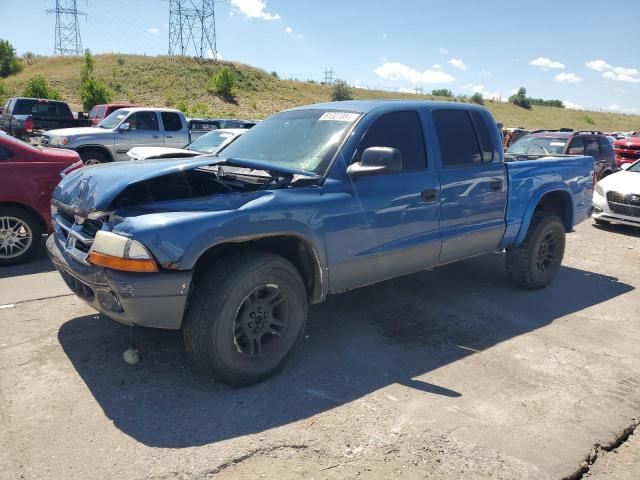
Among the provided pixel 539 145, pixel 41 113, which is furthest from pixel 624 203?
pixel 41 113

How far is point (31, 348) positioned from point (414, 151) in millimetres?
3403

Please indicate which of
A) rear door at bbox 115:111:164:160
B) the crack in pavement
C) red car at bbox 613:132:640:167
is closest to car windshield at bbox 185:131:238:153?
rear door at bbox 115:111:164:160

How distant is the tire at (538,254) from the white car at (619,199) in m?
4.40

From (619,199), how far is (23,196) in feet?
31.6

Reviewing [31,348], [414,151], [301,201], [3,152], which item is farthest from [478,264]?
[3,152]

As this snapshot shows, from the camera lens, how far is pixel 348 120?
416 cm

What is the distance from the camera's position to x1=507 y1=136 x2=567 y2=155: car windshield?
37.2ft

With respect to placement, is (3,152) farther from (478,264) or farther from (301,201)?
(478,264)

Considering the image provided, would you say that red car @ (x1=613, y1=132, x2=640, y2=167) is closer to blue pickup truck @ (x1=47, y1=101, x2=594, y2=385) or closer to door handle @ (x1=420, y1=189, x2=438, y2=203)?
blue pickup truck @ (x1=47, y1=101, x2=594, y2=385)

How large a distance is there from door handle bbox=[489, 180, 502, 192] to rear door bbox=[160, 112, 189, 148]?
33.7 ft

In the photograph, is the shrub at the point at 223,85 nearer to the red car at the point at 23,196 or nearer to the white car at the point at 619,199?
the white car at the point at 619,199

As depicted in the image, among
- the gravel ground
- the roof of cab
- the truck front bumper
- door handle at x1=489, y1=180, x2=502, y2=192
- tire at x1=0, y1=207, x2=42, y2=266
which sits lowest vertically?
the gravel ground

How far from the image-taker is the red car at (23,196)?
19.6ft

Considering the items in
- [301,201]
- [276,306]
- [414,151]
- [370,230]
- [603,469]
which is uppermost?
[414,151]
